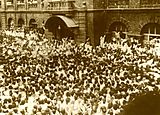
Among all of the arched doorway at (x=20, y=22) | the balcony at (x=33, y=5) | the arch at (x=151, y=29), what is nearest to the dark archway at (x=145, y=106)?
the arch at (x=151, y=29)

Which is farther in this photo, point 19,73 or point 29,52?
point 29,52

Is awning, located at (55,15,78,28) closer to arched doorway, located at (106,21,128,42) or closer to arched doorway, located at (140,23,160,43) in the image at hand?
arched doorway, located at (106,21,128,42)

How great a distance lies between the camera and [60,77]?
1212 centimetres

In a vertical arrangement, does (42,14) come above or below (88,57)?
above

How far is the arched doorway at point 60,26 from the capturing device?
659 inches

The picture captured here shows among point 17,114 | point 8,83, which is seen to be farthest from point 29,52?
point 17,114

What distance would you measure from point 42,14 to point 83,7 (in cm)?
467

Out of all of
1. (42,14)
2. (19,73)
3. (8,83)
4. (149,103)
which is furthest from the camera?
(42,14)

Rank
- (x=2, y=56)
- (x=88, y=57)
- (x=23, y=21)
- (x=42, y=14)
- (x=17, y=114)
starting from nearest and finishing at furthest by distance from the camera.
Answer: (x=17, y=114), (x=88, y=57), (x=2, y=56), (x=42, y=14), (x=23, y=21)

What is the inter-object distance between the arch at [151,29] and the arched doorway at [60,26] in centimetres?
387

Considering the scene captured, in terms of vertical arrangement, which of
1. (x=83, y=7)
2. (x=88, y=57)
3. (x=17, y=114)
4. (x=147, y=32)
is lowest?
(x=17, y=114)

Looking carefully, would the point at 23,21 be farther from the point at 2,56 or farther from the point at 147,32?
the point at 147,32

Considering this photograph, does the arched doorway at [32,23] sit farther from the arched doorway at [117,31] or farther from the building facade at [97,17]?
the arched doorway at [117,31]

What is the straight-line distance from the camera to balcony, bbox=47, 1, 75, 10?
17047 millimetres
